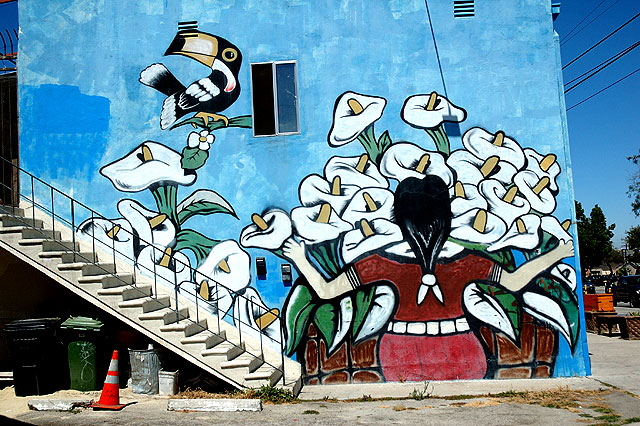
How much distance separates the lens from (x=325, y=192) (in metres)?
10.2

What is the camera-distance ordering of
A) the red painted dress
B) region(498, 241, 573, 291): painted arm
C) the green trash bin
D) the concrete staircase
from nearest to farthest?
the concrete staircase → the green trash bin → the red painted dress → region(498, 241, 573, 291): painted arm

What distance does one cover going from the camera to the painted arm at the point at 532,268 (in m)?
10.0

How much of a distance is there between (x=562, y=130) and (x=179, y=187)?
6.70 meters

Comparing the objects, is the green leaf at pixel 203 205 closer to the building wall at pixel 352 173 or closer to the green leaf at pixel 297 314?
the building wall at pixel 352 173

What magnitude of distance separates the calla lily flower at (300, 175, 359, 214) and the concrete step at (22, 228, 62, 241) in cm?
422

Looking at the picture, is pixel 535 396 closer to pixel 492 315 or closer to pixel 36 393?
pixel 492 315

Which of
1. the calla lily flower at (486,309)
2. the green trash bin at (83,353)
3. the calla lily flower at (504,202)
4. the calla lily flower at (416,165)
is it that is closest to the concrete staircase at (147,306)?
the green trash bin at (83,353)

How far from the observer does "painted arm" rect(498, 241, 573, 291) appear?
10016mm

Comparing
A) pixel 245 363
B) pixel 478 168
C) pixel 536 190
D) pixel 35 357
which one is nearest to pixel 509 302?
pixel 536 190

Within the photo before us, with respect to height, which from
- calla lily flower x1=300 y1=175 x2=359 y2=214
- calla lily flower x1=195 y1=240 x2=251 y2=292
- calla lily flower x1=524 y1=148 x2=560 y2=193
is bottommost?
calla lily flower x1=195 y1=240 x2=251 y2=292

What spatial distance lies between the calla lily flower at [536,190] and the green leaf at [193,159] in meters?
5.38

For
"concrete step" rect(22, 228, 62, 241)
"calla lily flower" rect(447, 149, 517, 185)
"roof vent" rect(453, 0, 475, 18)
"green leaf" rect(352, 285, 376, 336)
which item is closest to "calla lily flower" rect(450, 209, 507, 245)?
"calla lily flower" rect(447, 149, 517, 185)

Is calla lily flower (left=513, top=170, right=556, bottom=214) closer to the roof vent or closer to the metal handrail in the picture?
the roof vent

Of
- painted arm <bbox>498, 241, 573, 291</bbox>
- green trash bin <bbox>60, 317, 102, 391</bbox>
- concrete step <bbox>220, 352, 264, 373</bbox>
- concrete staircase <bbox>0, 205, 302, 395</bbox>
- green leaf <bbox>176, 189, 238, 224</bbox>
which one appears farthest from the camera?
green leaf <bbox>176, 189, 238, 224</bbox>
